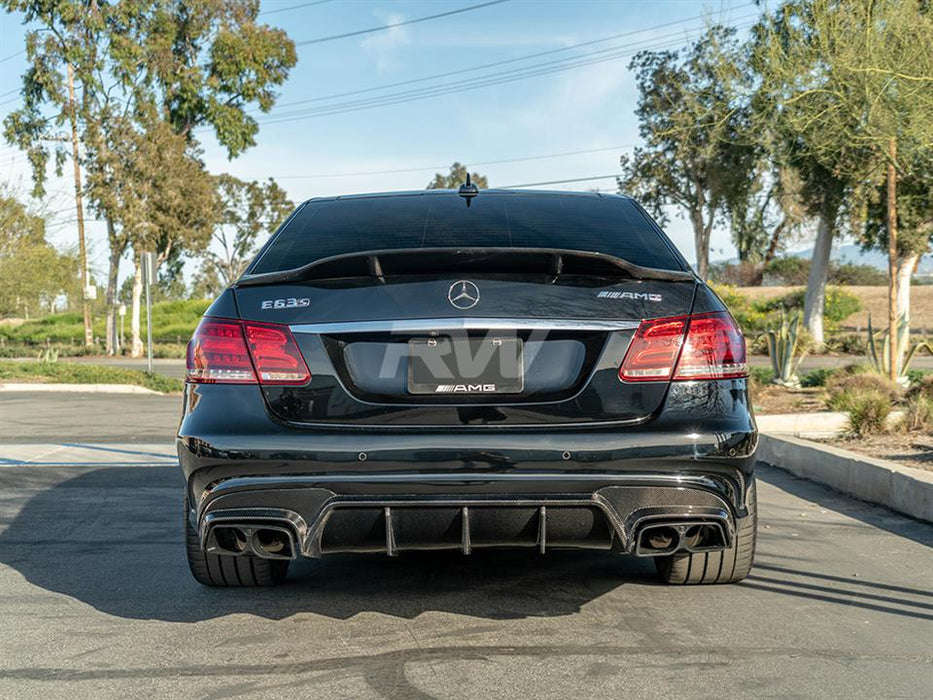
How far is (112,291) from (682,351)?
4080 cm

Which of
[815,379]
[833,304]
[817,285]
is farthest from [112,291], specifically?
[815,379]

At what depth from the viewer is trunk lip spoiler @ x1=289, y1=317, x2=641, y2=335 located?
3824 mm

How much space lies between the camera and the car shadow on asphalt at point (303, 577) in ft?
14.9

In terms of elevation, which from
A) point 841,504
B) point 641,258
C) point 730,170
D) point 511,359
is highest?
point 730,170

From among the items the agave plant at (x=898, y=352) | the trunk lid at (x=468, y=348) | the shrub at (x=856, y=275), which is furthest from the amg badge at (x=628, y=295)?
the shrub at (x=856, y=275)

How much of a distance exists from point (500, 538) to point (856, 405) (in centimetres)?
693

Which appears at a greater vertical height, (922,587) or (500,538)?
(500,538)

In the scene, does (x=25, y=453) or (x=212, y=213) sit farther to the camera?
(x=212, y=213)

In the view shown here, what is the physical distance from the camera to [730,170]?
1156 inches

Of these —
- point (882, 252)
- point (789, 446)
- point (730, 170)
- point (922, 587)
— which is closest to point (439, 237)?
point (922, 587)

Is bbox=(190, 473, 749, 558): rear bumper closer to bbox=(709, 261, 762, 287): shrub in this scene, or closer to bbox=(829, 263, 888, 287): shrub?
bbox=(709, 261, 762, 287): shrub

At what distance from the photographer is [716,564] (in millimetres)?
4715

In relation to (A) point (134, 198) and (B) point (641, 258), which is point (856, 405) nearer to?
(B) point (641, 258)

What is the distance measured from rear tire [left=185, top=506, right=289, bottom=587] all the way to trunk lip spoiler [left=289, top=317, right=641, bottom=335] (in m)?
1.25
